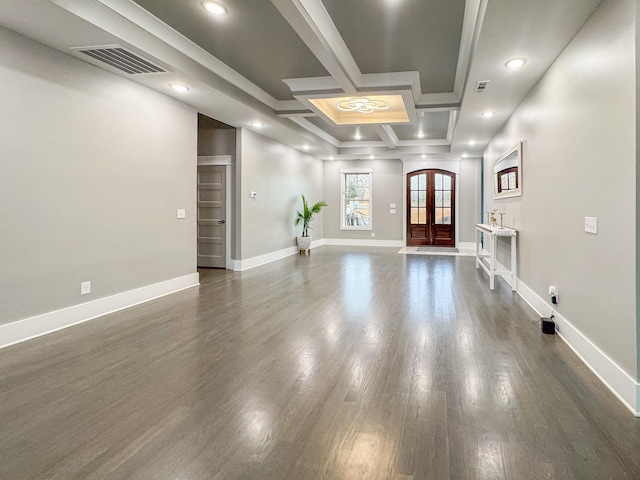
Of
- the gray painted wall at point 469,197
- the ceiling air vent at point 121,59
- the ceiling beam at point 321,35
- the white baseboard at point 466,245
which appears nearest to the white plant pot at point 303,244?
the white baseboard at point 466,245

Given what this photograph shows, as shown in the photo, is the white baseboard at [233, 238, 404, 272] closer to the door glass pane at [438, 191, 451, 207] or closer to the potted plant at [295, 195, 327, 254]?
the potted plant at [295, 195, 327, 254]

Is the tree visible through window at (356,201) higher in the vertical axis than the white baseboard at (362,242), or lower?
higher

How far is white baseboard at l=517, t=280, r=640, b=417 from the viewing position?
7.23ft

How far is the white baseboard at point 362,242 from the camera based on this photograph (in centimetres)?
1182

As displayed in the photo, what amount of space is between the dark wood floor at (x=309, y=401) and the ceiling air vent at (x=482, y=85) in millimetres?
2476

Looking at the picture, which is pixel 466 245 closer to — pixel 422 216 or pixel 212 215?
pixel 422 216

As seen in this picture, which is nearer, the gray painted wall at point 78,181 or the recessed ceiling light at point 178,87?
the gray painted wall at point 78,181

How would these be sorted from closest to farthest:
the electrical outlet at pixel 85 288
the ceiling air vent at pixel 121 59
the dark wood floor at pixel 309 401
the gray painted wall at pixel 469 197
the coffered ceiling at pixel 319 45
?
1. the dark wood floor at pixel 309 401
2. the coffered ceiling at pixel 319 45
3. the ceiling air vent at pixel 121 59
4. the electrical outlet at pixel 85 288
5. the gray painted wall at pixel 469 197

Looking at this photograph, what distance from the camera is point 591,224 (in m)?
2.80

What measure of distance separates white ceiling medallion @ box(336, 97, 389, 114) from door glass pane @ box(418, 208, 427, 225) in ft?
16.5

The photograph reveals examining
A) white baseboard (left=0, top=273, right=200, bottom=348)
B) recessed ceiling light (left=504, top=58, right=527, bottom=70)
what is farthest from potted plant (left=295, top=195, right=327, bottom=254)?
recessed ceiling light (left=504, top=58, right=527, bottom=70)

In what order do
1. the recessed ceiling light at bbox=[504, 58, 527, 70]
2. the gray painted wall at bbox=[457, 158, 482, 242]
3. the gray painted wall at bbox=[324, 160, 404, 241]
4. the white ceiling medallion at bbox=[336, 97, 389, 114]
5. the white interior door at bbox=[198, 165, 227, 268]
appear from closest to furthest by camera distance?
the recessed ceiling light at bbox=[504, 58, 527, 70], the white ceiling medallion at bbox=[336, 97, 389, 114], the white interior door at bbox=[198, 165, 227, 268], the gray painted wall at bbox=[457, 158, 482, 242], the gray painted wall at bbox=[324, 160, 404, 241]

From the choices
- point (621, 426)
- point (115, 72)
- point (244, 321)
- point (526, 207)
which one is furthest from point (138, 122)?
point (621, 426)

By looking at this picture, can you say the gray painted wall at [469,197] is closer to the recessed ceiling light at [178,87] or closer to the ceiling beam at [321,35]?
the ceiling beam at [321,35]
